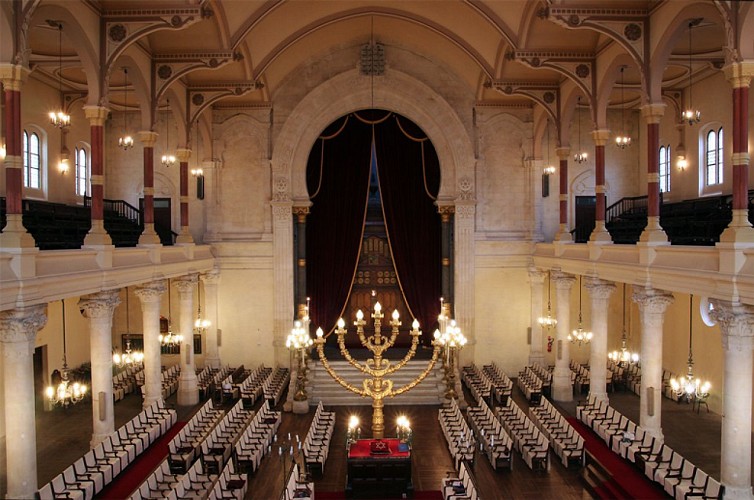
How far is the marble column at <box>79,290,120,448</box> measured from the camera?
587 inches

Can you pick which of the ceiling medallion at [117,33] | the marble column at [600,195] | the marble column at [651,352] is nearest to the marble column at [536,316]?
the marble column at [600,195]

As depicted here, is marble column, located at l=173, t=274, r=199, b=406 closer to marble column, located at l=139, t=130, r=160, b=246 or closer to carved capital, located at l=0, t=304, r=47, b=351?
marble column, located at l=139, t=130, r=160, b=246

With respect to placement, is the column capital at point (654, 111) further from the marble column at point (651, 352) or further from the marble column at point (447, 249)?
the marble column at point (447, 249)

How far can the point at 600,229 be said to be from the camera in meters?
17.5

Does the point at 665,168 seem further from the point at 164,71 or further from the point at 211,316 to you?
the point at 211,316

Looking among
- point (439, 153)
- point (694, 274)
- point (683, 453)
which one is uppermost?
point (439, 153)

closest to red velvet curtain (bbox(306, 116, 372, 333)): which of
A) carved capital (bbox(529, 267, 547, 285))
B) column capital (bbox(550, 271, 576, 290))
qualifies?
carved capital (bbox(529, 267, 547, 285))

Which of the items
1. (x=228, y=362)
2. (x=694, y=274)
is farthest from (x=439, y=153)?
(x=694, y=274)

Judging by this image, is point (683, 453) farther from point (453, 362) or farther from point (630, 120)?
point (630, 120)

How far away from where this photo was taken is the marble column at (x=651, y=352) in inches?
579

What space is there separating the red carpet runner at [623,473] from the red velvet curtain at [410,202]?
30.4ft

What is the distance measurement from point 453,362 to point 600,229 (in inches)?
293

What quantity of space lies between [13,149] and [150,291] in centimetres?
725

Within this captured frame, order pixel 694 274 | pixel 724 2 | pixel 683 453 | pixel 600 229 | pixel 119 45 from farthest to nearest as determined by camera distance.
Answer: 1. pixel 600 229
2. pixel 683 453
3. pixel 119 45
4. pixel 694 274
5. pixel 724 2
